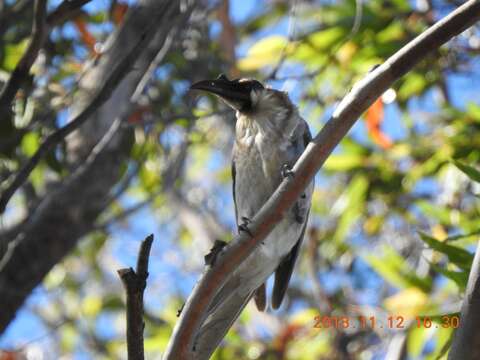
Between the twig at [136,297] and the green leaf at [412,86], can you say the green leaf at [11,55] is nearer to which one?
the green leaf at [412,86]

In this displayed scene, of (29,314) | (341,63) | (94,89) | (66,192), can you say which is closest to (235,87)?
(94,89)

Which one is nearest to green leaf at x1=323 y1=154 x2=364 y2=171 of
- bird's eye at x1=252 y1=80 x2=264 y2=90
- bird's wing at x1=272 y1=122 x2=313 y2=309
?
bird's eye at x1=252 y1=80 x2=264 y2=90

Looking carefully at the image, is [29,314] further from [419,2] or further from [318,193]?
[419,2]

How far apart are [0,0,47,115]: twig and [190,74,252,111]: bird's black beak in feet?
3.33

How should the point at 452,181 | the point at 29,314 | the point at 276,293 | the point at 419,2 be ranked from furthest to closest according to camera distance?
the point at 29,314
the point at 419,2
the point at 452,181
the point at 276,293

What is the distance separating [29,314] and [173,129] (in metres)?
4.23

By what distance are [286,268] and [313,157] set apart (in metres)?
1.68

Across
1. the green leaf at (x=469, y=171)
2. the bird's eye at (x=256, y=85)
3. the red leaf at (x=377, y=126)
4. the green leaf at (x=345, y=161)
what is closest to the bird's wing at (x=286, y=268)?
the bird's eye at (x=256, y=85)

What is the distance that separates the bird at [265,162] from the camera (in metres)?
3.89

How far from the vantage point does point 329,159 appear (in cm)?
595

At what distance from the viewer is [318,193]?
758cm

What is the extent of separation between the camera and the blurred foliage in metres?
4.53

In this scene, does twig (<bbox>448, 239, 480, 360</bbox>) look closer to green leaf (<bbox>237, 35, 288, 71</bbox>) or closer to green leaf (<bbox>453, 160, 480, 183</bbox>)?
green leaf (<bbox>453, 160, 480, 183</bbox>)

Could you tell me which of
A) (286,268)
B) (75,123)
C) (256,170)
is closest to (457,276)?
(286,268)
